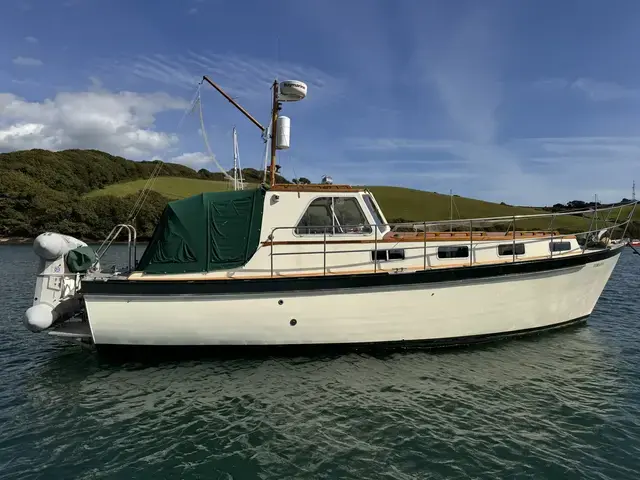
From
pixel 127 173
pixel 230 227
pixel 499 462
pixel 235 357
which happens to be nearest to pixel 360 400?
pixel 499 462

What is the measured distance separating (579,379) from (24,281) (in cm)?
2285

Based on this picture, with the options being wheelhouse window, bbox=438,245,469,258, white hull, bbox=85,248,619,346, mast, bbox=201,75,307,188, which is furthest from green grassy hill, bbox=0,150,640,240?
white hull, bbox=85,248,619,346

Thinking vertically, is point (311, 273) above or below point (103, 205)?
below

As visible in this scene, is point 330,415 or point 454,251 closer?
point 330,415

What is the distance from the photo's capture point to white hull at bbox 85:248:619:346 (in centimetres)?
820

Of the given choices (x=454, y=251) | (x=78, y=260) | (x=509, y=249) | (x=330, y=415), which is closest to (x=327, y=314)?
(x=330, y=415)

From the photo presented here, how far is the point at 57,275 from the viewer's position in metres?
8.62

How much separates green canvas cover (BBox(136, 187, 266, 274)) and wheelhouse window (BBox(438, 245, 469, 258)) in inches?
156

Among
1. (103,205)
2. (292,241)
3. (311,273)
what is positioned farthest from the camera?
(103,205)

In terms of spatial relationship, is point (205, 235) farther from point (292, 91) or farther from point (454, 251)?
point (454, 251)

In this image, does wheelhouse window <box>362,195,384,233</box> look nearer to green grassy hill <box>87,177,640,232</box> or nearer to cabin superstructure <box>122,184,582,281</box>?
cabin superstructure <box>122,184,582,281</box>

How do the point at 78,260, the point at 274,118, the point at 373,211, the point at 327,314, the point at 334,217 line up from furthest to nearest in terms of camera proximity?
the point at 274,118, the point at 373,211, the point at 334,217, the point at 78,260, the point at 327,314

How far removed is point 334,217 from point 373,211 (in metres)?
0.94

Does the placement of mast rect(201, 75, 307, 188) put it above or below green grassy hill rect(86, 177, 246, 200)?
below
